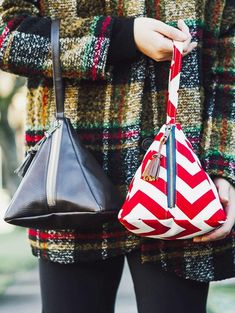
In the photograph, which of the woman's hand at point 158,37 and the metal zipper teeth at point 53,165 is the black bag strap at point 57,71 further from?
the woman's hand at point 158,37

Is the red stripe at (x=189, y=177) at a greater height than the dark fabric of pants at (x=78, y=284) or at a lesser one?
greater

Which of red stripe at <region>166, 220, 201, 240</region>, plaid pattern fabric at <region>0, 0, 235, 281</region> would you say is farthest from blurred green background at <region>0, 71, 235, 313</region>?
red stripe at <region>166, 220, 201, 240</region>

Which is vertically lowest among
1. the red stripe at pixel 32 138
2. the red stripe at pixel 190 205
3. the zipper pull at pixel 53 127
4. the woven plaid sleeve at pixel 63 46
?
the red stripe at pixel 190 205

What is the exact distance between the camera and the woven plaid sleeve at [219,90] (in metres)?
1.90

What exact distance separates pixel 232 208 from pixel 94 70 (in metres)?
0.49

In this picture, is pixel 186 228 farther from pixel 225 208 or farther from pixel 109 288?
pixel 109 288

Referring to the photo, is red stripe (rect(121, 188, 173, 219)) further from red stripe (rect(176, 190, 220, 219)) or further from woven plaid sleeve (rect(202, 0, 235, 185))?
woven plaid sleeve (rect(202, 0, 235, 185))

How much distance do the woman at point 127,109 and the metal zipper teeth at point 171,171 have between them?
19 centimetres

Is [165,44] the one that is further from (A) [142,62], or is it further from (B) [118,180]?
(B) [118,180]

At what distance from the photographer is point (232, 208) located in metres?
1.84

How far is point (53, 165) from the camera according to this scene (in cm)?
175

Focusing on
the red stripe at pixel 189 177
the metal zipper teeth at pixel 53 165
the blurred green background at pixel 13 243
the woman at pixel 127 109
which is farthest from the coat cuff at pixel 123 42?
the blurred green background at pixel 13 243

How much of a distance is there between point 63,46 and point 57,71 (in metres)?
0.07

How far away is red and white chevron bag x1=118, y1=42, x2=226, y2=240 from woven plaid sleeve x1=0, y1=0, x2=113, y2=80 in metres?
0.29
